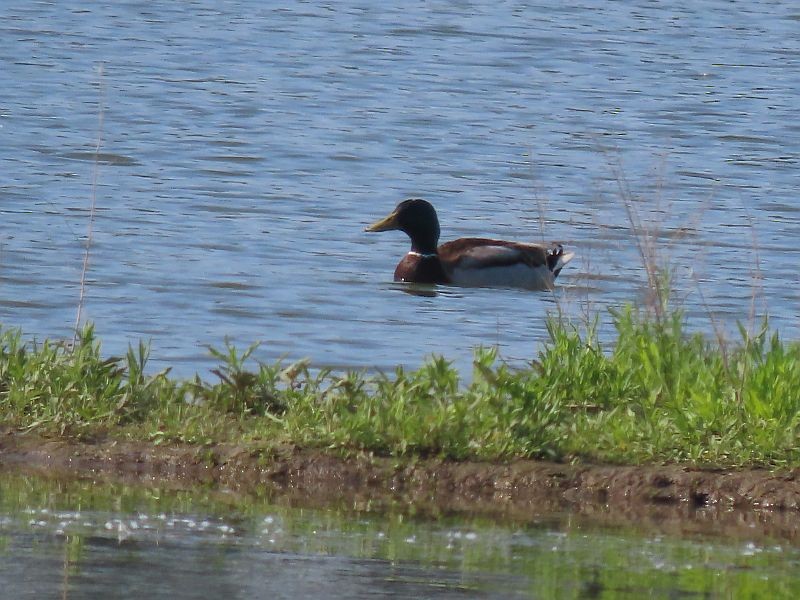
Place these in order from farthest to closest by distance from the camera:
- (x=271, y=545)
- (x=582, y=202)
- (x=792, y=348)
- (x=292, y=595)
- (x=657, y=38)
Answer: (x=657, y=38) → (x=582, y=202) → (x=792, y=348) → (x=271, y=545) → (x=292, y=595)

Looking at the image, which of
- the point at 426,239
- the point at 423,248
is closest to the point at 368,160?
the point at 426,239

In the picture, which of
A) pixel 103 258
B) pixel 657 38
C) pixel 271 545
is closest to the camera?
pixel 271 545

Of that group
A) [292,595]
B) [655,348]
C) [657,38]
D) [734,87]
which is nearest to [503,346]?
[655,348]

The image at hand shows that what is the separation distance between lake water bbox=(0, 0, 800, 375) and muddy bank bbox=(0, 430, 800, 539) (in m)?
1.51

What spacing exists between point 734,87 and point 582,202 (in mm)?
8853

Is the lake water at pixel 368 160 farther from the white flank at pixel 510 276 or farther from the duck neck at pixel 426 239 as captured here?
the duck neck at pixel 426 239

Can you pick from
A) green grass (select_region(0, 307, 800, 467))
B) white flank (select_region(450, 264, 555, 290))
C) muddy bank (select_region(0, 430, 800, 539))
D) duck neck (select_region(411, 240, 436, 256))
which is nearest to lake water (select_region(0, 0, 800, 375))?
white flank (select_region(450, 264, 555, 290))

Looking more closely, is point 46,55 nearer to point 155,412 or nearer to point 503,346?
point 503,346

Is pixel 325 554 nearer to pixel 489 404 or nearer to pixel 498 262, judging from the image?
pixel 489 404

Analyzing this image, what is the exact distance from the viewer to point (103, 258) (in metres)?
14.4

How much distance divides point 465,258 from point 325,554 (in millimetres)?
9135

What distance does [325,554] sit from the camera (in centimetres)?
625

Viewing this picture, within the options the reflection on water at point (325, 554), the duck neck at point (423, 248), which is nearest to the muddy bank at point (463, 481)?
the reflection on water at point (325, 554)

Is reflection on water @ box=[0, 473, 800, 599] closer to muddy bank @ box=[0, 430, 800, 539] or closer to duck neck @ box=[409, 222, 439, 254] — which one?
muddy bank @ box=[0, 430, 800, 539]
